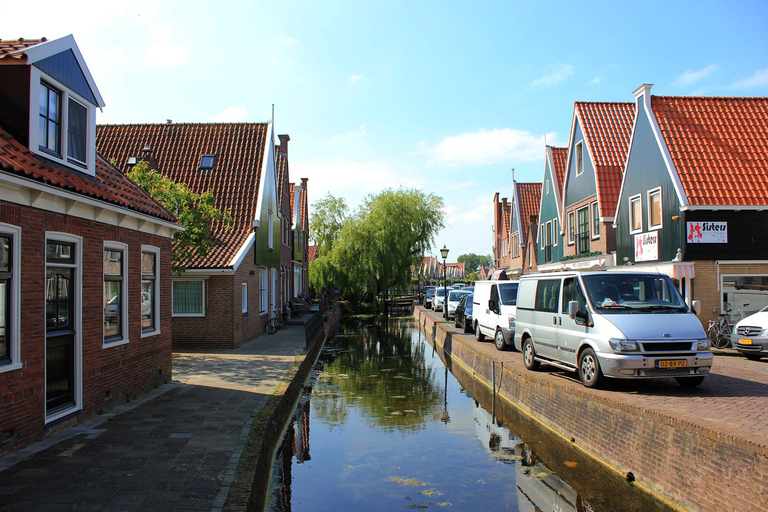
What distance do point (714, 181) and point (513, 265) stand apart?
26.1 metres

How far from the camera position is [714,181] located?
53.6 ft

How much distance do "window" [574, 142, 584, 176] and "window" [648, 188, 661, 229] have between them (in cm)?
673

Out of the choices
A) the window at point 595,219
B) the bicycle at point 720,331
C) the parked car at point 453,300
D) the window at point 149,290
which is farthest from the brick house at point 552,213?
the window at point 149,290

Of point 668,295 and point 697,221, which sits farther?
point 697,221

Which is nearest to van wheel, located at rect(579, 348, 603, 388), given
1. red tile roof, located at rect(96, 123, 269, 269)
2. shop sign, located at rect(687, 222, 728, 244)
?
shop sign, located at rect(687, 222, 728, 244)

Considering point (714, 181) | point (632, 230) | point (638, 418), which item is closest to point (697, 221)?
point (714, 181)

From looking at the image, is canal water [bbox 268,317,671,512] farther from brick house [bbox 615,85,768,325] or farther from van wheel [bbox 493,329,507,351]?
brick house [bbox 615,85,768,325]

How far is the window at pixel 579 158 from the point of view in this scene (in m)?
24.7

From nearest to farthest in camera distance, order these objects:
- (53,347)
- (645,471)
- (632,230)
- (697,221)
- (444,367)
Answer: (645,471) → (53,347) → (697,221) → (444,367) → (632,230)

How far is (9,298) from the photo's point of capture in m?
6.53

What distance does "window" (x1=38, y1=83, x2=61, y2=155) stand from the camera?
7.96 metres

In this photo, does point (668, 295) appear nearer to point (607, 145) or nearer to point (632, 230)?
point (632, 230)

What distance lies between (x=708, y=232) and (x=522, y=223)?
24513 millimetres

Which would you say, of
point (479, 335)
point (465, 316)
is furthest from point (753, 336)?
point (465, 316)
